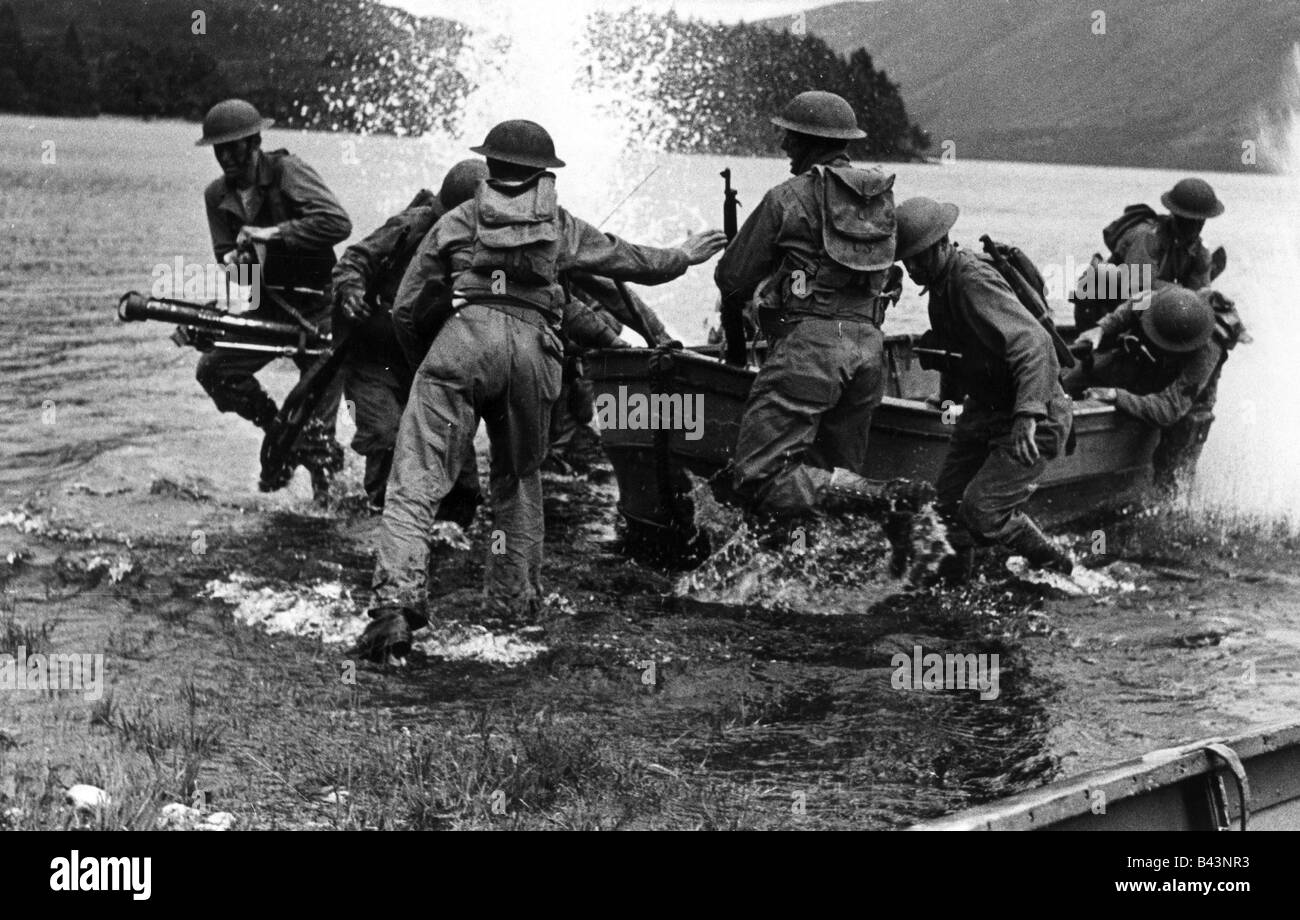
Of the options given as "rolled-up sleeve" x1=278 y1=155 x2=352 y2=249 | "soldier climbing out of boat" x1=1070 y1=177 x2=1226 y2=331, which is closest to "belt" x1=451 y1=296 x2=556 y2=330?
"rolled-up sleeve" x1=278 y1=155 x2=352 y2=249

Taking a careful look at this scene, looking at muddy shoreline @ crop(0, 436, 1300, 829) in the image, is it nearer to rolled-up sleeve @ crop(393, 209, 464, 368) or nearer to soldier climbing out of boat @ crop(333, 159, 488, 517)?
soldier climbing out of boat @ crop(333, 159, 488, 517)

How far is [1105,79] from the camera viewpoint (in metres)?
103

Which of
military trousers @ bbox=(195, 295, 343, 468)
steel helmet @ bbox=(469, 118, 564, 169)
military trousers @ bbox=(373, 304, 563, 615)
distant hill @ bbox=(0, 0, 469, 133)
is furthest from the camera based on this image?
distant hill @ bbox=(0, 0, 469, 133)

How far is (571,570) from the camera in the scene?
10.5 meters

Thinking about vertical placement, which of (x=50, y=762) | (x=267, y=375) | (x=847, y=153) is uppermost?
(x=847, y=153)

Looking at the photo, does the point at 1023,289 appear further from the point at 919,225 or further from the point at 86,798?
the point at 86,798

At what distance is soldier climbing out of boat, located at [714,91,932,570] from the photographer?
8.84 m

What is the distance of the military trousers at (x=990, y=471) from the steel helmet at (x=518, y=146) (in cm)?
275

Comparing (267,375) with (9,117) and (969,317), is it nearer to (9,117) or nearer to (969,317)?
(969,317)

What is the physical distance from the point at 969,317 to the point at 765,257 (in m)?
1.08

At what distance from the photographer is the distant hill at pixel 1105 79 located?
8744 cm

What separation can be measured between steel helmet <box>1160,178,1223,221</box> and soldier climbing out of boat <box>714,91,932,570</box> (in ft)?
12.5

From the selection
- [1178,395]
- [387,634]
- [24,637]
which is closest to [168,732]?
[387,634]

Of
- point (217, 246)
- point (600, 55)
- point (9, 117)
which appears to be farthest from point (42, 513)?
point (9, 117)
